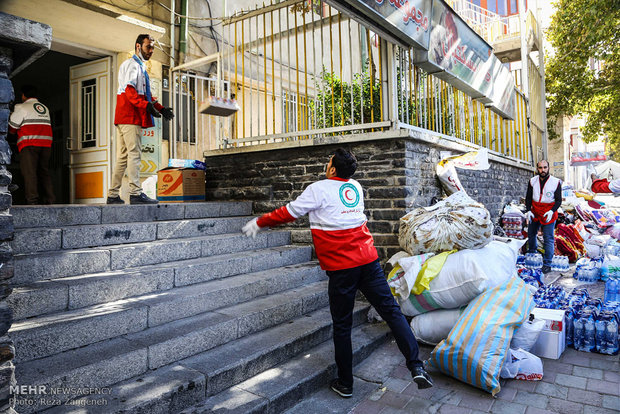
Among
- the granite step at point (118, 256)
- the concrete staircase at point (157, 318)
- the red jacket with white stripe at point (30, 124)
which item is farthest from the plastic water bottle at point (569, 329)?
the red jacket with white stripe at point (30, 124)

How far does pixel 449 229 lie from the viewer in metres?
4.38

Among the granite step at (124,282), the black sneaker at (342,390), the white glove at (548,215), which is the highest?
the white glove at (548,215)

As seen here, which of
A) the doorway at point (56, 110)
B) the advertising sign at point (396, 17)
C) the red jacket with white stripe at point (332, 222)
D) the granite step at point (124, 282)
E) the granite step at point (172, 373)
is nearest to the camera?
the granite step at point (172, 373)

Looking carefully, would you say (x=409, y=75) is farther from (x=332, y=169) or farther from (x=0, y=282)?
(x=0, y=282)

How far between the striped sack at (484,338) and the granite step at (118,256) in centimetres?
242

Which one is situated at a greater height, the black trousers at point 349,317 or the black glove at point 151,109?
the black glove at point 151,109

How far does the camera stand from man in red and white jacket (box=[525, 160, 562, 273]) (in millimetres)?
7193

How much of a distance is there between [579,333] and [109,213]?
4.74 metres

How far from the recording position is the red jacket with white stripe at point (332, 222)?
3098 millimetres

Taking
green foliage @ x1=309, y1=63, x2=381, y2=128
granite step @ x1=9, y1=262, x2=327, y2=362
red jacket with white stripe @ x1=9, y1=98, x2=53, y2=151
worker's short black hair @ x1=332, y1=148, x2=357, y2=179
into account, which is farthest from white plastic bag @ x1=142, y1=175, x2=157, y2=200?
worker's short black hair @ x1=332, y1=148, x2=357, y2=179

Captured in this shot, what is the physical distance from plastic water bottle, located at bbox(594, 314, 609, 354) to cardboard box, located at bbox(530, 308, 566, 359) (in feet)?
0.93

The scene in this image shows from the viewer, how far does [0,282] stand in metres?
1.88

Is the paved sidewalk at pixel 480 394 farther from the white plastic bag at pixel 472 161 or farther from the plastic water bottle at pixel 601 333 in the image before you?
the white plastic bag at pixel 472 161

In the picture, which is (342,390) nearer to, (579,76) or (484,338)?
(484,338)
